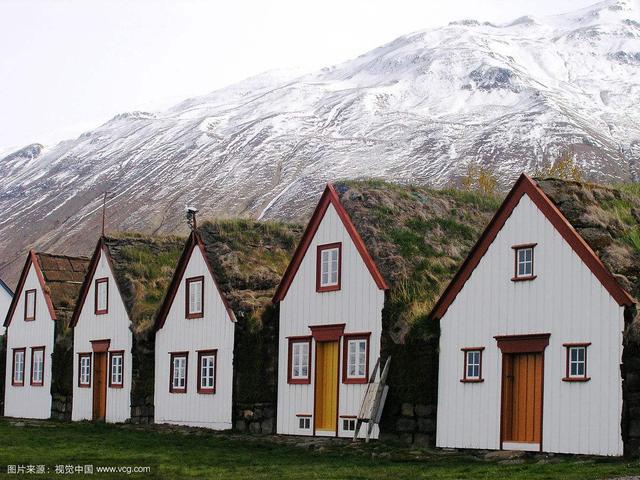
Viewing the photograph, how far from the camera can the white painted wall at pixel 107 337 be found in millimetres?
40906

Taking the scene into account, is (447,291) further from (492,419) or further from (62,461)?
(62,461)

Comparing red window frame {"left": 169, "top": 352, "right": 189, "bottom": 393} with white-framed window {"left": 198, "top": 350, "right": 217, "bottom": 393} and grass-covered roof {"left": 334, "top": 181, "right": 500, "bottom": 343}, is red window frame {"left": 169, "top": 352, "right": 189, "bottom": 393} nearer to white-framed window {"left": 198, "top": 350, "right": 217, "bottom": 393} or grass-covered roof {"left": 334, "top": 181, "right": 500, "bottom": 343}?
white-framed window {"left": 198, "top": 350, "right": 217, "bottom": 393}

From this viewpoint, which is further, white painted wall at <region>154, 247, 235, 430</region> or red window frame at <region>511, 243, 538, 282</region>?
white painted wall at <region>154, 247, 235, 430</region>

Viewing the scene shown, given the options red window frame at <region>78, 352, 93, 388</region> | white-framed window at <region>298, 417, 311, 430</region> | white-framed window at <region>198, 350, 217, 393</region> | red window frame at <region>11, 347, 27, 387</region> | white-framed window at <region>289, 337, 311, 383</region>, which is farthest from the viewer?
red window frame at <region>11, 347, 27, 387</region>

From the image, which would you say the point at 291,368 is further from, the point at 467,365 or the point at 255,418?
the point at 467,365

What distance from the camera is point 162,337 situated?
39375mm

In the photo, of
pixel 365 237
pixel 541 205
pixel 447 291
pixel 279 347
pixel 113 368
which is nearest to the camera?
pixel 541 205

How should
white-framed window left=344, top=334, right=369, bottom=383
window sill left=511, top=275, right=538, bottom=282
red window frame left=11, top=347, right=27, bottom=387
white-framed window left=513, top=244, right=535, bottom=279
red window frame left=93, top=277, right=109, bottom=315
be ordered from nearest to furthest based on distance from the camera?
window sill left=511, top=275, right=538, bottom=282 → white-framed window left=513, top=244, right=535, bottom=279 → white-framed window left=344, top=334, right=369, bottom=383 → red window frame left=93, top=277, right=109, bottom=315 → red window frame left=11, top=347, right=27, bottom=387

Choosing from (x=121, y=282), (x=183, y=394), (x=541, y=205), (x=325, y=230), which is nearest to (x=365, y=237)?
(x=325, y=230)

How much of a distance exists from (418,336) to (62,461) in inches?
373

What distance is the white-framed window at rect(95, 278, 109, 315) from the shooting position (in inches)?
1695

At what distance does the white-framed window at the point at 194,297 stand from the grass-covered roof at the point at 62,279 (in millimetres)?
10452

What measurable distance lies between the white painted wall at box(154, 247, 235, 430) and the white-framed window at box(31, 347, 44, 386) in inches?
389

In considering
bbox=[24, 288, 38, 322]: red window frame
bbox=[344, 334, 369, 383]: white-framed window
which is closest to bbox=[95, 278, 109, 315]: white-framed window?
bbox=[24, 288, 38, 322]: red window frame
